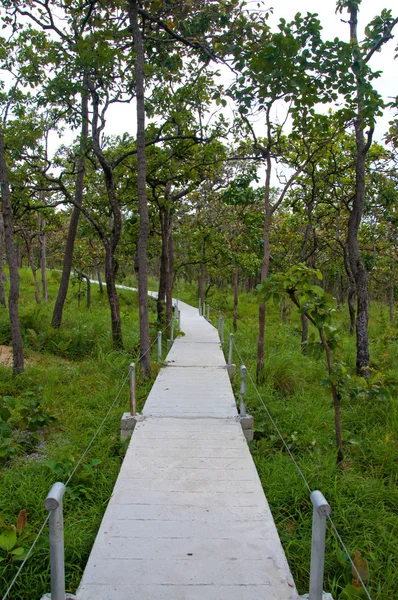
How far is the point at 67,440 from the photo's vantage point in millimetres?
5078

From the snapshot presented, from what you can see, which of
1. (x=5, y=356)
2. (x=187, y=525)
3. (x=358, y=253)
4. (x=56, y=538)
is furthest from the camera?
(x=5, y=356)

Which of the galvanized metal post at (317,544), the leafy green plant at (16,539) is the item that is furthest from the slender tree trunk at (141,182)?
the galvanized metal post at (317,544)

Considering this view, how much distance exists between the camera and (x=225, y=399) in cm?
619

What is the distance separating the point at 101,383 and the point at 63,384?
70 cm

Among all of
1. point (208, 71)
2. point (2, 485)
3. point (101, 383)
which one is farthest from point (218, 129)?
point (2, 485)

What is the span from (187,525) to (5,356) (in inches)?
273

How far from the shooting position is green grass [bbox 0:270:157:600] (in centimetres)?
303

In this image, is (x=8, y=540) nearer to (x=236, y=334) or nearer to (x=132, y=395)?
(x=132, y=395)

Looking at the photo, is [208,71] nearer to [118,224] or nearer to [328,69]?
[118,224]

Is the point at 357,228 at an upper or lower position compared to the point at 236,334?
upper

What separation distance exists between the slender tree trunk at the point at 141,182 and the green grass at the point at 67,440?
890mm

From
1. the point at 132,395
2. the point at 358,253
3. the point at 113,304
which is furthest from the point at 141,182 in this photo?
the point at 358,253

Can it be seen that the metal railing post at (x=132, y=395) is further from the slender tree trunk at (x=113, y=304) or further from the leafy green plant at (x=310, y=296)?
the slender tree trunk at (x=113, y=304)

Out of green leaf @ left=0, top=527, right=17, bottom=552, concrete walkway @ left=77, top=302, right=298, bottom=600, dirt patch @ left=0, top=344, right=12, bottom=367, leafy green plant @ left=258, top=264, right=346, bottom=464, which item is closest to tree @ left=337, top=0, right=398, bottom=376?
leafy green plant @ left=258, top=264, right=346, bottom=464
